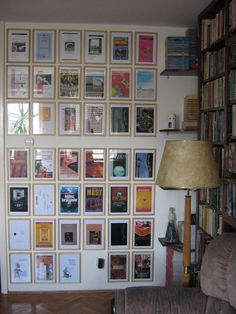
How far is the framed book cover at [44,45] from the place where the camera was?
9.96ft

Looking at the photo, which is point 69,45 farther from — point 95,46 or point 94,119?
point 94,119

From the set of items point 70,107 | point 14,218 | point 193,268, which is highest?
point 70,107

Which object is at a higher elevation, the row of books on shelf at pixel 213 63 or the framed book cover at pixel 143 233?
the row of books on shelf at pixel 213 63

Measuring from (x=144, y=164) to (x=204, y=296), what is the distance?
1.52m

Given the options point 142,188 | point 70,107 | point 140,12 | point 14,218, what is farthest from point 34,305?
point 140,12

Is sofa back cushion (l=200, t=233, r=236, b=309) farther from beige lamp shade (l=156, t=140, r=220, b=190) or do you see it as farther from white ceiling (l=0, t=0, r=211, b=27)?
white ceiling (l=0, t=0, r=211, b=27)

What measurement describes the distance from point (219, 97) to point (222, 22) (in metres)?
0.53

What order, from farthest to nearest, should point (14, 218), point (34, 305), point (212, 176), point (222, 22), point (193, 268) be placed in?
point (14, 218) → point (34, 305) → point (193, 268) → point (222, 22) → point (212, 176)

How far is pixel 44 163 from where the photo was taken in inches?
122

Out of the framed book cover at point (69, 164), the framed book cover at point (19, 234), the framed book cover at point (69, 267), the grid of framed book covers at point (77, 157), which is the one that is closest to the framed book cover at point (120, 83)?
the grid of framed book covers at point (77, 157)

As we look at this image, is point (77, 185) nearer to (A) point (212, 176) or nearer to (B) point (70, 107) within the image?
(B) point (70, 107)

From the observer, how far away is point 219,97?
2486 millimetres

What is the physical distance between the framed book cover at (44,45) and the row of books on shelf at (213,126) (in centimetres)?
146

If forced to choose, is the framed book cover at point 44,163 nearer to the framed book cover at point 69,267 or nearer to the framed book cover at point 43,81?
the framed book cover at point 43,81
